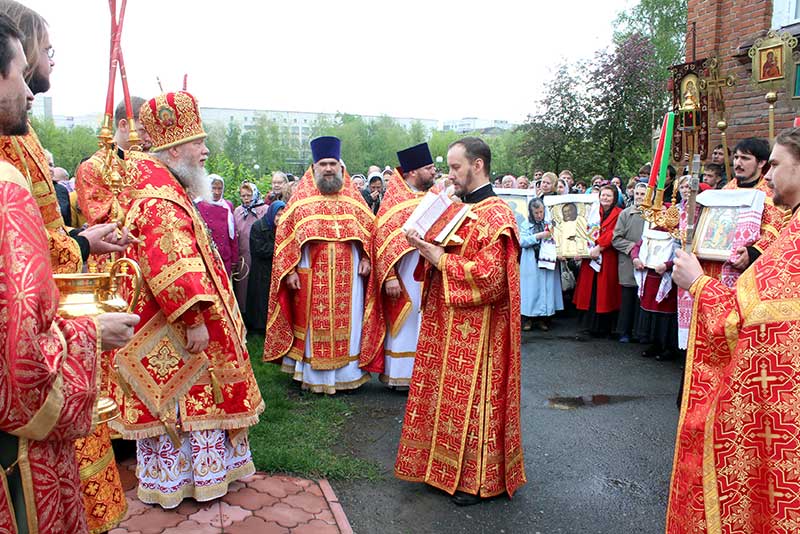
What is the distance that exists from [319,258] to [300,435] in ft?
5.63

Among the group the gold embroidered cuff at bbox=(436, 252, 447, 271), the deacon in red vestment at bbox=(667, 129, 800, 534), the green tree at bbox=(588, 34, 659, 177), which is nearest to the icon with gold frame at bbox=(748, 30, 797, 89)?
the deacon in red vestment at bbox=(667, 129, 800, 534)

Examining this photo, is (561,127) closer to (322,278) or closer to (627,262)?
(627,262)

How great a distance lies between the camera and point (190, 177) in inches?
141

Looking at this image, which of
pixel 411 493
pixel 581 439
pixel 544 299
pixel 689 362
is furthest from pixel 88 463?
pixel 544 299

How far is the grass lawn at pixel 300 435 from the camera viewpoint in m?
4.22

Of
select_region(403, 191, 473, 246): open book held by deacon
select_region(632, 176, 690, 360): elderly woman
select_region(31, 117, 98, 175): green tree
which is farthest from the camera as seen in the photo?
select_region(31, 117, 98, 175): green tree

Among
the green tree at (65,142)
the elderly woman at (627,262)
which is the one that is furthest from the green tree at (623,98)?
the green tree at (65,142)

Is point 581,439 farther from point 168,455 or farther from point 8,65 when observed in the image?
point 8,65

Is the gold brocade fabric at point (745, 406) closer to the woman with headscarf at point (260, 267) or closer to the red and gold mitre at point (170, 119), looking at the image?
the red and gold mitre at point (170, 119)

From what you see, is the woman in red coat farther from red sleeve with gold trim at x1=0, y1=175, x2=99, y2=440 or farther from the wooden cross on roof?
red sleeve with gold trim at x1=0, y1=175, x2=99, y2=440

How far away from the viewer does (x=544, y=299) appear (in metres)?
8.95

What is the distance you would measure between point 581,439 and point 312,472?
2.14 meters

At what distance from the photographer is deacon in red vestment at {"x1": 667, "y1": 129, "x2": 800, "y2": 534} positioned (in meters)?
2.20

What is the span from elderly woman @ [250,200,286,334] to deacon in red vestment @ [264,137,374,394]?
5.86ft
